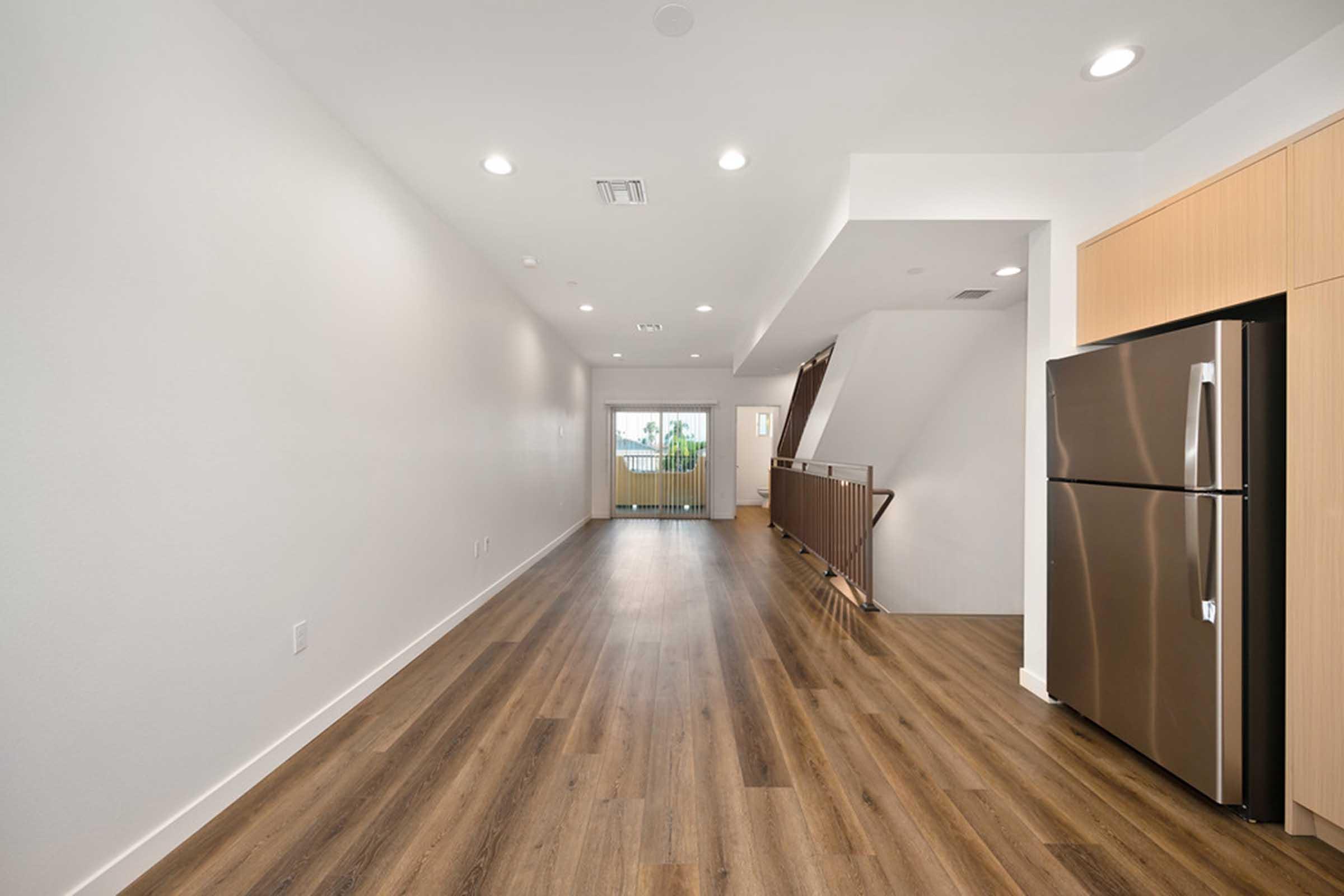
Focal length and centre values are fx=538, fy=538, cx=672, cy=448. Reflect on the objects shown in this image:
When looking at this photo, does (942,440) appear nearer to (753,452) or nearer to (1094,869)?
(1094,869)

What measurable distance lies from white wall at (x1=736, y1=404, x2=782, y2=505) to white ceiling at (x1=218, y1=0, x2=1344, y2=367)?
8852 millimetres

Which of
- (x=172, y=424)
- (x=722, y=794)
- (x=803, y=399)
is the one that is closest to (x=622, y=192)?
(x=172, y=424)

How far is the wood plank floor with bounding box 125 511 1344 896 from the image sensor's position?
1505mm

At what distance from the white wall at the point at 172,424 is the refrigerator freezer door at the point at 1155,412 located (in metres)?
3.27

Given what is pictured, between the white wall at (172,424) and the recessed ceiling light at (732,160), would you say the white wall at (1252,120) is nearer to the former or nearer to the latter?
the recessed ceiling light at (732,160)

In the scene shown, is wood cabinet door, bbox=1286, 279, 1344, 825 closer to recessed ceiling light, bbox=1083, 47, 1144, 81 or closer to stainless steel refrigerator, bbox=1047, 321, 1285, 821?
stainless steel refrigerator, bbox=1047, 321, 1285, 821

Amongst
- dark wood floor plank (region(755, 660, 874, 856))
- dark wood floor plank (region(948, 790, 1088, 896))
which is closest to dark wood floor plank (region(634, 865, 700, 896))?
dark wood floor plank (region(755, 660, 874, 856))

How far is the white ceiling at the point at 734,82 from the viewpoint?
180 centimetres

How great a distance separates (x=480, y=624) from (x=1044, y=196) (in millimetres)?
4108

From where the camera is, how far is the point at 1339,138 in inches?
61.3

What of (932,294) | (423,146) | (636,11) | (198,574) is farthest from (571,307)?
(198,574)

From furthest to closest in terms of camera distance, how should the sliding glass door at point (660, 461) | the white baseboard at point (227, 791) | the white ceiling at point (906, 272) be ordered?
the sliding glass door at point (660, 461) → the white ceiling at point (906, 272) → the white baseboard at point (227, 791)

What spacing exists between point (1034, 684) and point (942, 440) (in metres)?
3.48

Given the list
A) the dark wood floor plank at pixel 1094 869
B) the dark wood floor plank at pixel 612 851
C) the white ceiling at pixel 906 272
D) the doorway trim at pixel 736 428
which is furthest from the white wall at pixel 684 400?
the dark wood floor plank at pixel 1094 869
